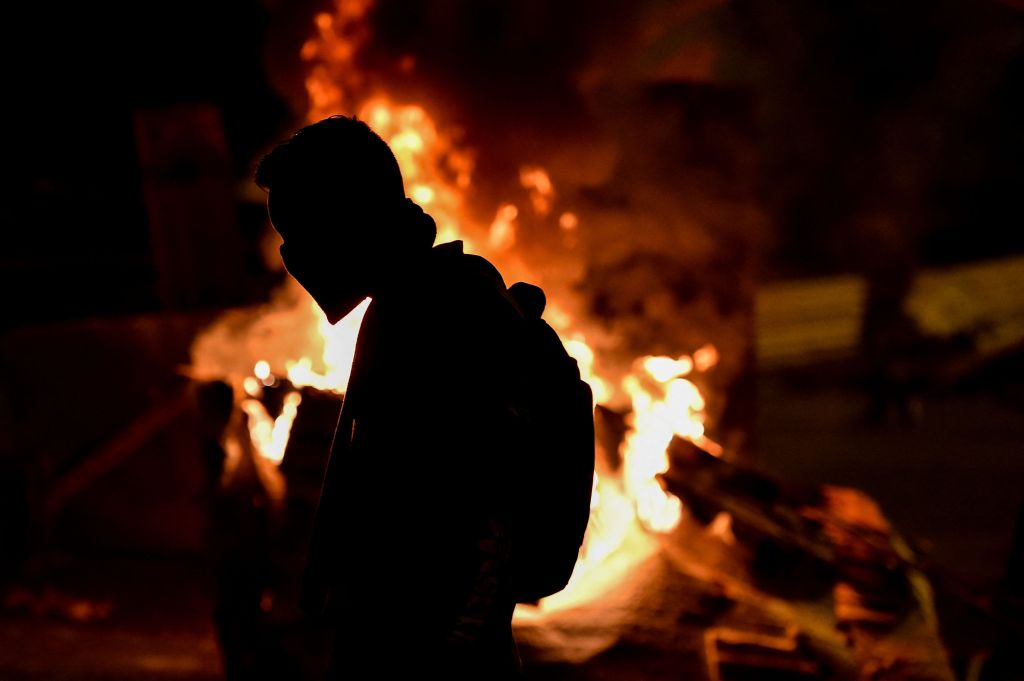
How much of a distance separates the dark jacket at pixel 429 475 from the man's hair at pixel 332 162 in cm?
25

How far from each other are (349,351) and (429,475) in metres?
3.52

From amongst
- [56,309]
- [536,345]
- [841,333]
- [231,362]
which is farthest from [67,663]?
[841,333]

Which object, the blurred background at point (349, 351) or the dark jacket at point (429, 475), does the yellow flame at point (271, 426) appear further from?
the dark jacket at point (429, 475)

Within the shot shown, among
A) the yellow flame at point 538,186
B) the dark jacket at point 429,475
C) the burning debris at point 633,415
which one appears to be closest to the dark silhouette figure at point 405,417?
the dark jacket at point 429,475

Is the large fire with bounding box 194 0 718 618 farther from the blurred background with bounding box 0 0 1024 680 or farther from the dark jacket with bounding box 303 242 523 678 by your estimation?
the dark jacket with bounding box 303 242 523 678

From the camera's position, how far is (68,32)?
279 inches

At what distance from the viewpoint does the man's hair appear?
6.57 ft

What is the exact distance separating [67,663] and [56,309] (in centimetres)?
293

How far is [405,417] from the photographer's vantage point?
1.96m

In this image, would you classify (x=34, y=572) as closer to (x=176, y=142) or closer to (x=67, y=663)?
(x=67, y=663)

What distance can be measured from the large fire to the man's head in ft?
8.99

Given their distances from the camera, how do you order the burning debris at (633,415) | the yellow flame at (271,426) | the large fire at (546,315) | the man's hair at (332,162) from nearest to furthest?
1. the man's hair at (332,162)
2. the burning debris at (633,415)
3. the yellow flame at (271,426)
4. the large fire at (546,315)

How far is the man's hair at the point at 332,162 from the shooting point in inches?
78.9

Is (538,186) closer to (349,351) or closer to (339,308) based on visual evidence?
(349,351)
